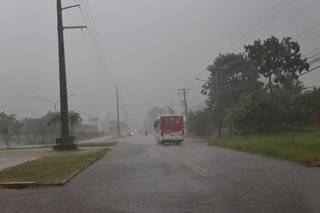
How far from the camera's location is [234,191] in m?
14.2

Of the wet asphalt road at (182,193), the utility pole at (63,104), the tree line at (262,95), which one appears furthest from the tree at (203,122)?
the wet asphalt road at (182,193)

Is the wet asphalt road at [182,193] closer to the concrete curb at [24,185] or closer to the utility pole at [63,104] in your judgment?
the concrete curb at [24,185]

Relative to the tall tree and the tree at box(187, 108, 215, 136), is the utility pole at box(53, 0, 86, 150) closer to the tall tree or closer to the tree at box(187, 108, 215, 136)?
the tall tree

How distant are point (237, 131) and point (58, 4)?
23295mm

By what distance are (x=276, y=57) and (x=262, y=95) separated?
9475 millimetres

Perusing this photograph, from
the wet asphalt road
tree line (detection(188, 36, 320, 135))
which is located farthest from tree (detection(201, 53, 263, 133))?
the wet asphalt road

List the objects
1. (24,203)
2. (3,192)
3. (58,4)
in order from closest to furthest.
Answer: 1. (24,203)
2. (3,192)
3. (58,4)

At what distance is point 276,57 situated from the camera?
67.6m

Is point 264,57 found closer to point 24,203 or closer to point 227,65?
point 227,65

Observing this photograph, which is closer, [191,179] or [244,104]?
[191,179]

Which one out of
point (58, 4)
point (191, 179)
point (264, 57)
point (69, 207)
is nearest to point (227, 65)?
point (264, 57)

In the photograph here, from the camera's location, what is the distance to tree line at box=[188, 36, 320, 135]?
58.0 m

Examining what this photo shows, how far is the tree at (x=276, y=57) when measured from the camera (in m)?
66.5

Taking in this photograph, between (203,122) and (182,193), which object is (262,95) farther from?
(182,193)
